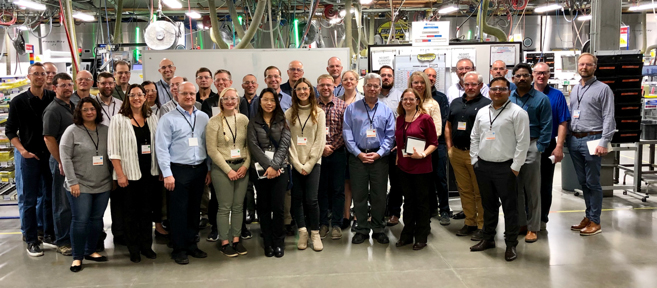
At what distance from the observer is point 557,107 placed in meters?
3.91

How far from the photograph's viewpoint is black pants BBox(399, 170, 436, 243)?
3.62 meters

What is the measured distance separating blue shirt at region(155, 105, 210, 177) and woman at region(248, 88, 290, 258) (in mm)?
390

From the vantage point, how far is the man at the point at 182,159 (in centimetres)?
331

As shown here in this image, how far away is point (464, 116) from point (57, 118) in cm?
333

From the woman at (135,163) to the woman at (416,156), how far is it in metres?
1.97

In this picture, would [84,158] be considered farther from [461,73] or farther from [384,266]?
[461,73]

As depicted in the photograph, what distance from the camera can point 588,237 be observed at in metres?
4.01

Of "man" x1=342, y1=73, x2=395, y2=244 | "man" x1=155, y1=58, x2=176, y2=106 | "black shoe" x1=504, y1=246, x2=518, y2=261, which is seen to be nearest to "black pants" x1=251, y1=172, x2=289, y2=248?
"man" x1=342, y1=73, x2=395, y2=244

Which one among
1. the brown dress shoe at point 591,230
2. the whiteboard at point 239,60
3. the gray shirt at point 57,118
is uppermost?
the whiteboard at point 239,60

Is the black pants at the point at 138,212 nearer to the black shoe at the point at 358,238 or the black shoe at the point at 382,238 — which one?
the black shoe at the point at 358,238

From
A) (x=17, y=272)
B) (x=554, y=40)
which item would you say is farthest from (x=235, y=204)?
(x=554, y=40)

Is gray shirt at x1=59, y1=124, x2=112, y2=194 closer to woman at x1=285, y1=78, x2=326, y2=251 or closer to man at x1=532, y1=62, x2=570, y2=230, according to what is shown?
woman at x1=285, y1=78, x2=326, y2=251

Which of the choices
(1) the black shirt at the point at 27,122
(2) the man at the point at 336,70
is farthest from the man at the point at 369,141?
(1) the black shirt at the point at 27,122

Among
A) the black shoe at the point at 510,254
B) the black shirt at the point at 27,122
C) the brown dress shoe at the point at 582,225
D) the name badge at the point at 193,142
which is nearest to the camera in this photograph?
the name badge at the point at 193,142
